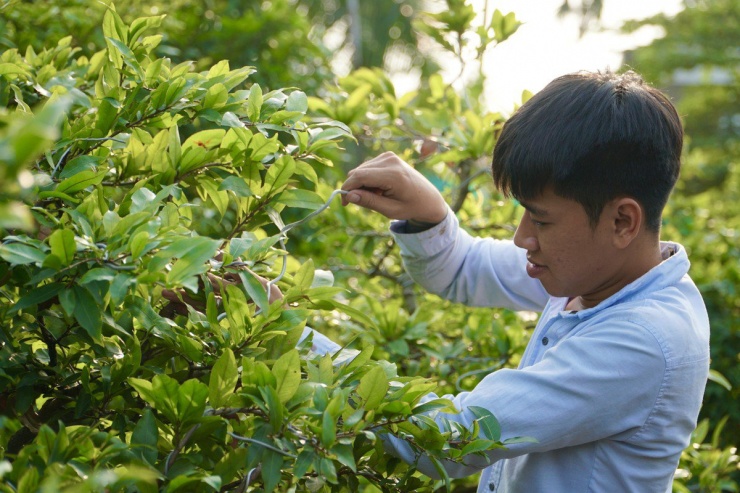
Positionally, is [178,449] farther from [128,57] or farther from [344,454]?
[128,57]

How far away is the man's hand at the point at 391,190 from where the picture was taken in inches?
79.9

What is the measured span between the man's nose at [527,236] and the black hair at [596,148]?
0.06 m

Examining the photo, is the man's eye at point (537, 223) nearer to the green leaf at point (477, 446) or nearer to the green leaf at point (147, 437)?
the green leaf at point (477, 446)

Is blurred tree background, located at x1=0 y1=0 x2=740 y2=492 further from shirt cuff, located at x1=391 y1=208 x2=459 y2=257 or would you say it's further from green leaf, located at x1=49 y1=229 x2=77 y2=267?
green leaf, located at x1=49 y1=229 x2=77 y2=267

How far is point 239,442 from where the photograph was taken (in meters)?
1.44

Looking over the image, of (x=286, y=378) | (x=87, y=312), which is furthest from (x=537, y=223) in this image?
(x=87, y=312)

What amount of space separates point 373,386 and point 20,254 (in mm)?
580

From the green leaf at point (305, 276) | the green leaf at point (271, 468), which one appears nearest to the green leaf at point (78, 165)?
the green leaf at point (305, 276)

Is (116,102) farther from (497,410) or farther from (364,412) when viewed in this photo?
(497,410)

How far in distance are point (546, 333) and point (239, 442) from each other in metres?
0.90

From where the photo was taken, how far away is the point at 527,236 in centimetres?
189

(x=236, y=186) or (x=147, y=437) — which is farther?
(x=236, y=186)

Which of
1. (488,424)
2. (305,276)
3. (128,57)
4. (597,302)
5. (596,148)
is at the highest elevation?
(128,57)

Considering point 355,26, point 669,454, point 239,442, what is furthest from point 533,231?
point 355,26
